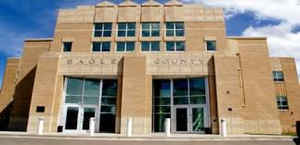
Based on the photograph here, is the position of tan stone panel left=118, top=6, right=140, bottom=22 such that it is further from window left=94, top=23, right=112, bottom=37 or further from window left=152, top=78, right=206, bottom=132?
window left=152, top=78, right=206, bottom=132

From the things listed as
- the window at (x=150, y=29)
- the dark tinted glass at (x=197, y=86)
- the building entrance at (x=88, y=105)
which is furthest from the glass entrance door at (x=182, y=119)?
the window at (x=150, y=29)

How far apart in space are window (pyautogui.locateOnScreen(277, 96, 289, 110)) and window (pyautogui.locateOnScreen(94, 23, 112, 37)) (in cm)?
2246

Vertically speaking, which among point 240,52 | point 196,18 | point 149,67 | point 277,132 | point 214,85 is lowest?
point 277,132

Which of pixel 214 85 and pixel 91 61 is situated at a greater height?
pixel 91 61

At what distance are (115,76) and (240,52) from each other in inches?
555

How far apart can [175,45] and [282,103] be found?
632 inches

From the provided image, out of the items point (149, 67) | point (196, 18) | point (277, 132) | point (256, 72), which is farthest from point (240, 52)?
point (149, 67)

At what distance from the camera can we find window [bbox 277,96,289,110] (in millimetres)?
26562

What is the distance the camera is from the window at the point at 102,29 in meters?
23.4

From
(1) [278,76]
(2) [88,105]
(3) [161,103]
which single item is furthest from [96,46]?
(1) [278,76]

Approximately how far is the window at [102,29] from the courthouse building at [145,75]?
0.11 metres

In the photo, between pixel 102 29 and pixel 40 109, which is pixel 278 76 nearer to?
pixel 102 29

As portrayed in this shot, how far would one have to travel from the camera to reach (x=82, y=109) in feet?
62.3

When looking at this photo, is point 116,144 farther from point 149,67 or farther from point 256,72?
point 256,72
